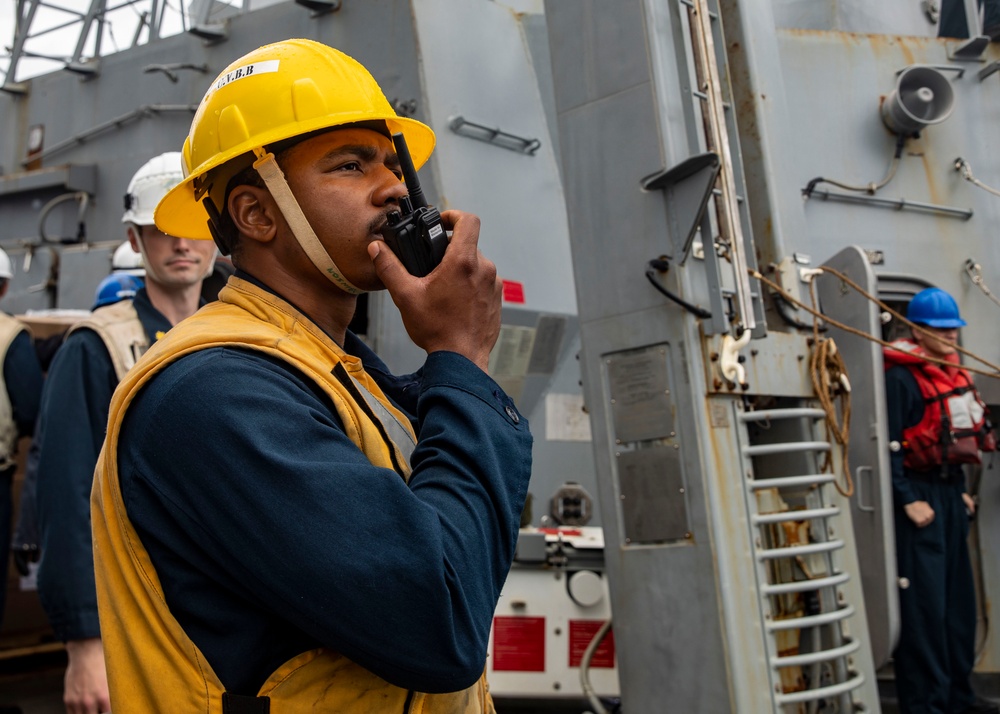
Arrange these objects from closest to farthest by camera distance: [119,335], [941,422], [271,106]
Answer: [271,106]
[119,335]
[941,422]

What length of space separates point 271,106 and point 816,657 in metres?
2.53

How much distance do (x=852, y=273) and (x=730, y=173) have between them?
112cm

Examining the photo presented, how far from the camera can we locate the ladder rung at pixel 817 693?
300 cm

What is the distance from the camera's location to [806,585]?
3105mm

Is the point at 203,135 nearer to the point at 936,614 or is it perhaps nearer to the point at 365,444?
the point at 365,444

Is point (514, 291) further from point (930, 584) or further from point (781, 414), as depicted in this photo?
point (930, 584)

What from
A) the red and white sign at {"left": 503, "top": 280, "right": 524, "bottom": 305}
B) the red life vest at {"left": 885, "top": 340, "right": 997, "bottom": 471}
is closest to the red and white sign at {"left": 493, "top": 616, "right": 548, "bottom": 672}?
the red and white sign at {"left": 503, "top": 280, "right": 524, "bottom": 305}

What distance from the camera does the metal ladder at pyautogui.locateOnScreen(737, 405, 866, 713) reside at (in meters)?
3.07

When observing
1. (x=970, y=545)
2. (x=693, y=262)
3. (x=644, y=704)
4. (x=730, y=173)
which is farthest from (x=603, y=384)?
(x=970, y=545)

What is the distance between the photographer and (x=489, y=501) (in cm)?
117

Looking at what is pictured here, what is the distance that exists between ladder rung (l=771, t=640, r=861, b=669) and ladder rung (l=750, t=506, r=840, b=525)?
1.41ft

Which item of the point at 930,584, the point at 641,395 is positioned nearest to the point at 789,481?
the point at 641,395

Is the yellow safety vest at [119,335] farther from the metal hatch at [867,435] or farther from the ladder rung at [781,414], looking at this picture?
the metal hatch at [867,435]

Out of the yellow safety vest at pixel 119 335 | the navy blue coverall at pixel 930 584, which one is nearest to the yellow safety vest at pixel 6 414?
the yellow safety vest at pixel 119 335
